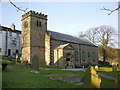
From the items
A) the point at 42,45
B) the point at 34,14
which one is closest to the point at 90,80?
the point at 42,45

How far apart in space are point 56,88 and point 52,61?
23857 mm

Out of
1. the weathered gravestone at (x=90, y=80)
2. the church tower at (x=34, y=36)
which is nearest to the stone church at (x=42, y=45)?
the church tower at (x=34, y=36)

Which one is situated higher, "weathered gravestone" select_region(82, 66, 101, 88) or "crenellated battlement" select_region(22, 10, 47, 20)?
"crenellated battlement" select_region(22, 10, 47, 20)

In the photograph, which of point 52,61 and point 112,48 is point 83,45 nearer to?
point 52,61

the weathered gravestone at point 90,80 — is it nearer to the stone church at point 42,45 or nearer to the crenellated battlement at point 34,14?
the stone church at point 42,45

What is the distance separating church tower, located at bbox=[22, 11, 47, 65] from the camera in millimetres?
31281

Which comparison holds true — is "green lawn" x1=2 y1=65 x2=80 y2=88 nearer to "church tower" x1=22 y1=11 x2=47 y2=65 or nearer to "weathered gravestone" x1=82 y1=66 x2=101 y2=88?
"weathered gravestone" x1=82 y1=66 x2=101 y2=88

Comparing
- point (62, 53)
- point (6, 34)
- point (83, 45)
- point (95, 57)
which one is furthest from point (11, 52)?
point (95, 57)

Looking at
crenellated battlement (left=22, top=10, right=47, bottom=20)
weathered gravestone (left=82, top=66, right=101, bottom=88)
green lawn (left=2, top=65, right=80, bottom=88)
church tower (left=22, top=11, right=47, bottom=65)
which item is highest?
crenellated battlement (left=22, top=10, right=47, bottom=20)

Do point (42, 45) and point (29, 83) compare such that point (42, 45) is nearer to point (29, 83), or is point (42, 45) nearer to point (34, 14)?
point (34, 14)

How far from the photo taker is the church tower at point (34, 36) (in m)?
31.3

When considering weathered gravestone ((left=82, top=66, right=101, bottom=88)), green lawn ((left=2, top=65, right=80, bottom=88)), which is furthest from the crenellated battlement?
weathered gravestone ((left=82, top=66, right=101, bottom=88))

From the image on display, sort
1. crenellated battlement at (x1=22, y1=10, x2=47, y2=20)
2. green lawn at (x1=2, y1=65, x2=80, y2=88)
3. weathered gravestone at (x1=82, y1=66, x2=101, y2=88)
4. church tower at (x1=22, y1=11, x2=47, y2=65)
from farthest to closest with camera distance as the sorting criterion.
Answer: crenellated battlement at (x1=22, y1=10, x2=47, y2=20)
church tower at (x1=22, y1=11, x2=47, y2=65)
green lawn at (x1=2, y1=65, x2=80, y2=88)
weathered gravestone at (x1=82, y1=66, x2=101, y2=88)

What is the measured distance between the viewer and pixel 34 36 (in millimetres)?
32156
